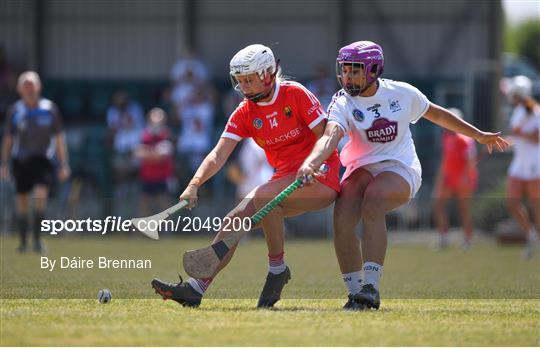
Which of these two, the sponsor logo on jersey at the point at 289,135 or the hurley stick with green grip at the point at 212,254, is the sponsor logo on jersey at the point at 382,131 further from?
the hurley stick with green grip at the point at 212,254

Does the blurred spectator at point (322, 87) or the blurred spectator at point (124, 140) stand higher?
the blurred spectator at point (322, 87)

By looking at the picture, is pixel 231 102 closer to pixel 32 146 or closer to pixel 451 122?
pixel 32 146

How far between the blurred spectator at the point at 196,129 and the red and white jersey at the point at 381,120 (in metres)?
13.6

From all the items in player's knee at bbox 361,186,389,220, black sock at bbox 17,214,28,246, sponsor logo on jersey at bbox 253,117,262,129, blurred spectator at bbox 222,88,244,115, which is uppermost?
sponsor logo on jersey at bbox 253,117,262,129

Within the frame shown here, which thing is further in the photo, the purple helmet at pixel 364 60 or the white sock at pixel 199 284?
the purple helmet at pixel 364 60

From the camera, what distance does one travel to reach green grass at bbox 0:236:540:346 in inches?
270

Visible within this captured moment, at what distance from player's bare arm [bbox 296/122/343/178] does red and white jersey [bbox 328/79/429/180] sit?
0.62ft

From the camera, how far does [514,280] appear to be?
12.0 m

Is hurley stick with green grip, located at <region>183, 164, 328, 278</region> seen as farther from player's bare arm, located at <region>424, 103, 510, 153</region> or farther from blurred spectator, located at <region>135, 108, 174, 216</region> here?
blurred spectator, located at <region>135, 108, 174, 216</region>

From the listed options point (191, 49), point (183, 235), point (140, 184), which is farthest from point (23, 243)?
point (191, 49)

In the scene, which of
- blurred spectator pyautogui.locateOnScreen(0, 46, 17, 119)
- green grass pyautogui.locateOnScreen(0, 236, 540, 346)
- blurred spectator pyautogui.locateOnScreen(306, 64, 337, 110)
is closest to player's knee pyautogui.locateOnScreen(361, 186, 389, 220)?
green grass pyautogui.locateOnScreen(0, 236, 540, 346)

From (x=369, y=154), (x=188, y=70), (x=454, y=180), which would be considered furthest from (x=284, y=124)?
(x=188, y=70)

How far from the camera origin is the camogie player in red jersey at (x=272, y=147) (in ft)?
27.7

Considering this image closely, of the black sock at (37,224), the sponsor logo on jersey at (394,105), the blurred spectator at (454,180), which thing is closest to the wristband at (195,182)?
the sponsor logo on jersey at (394,105)
